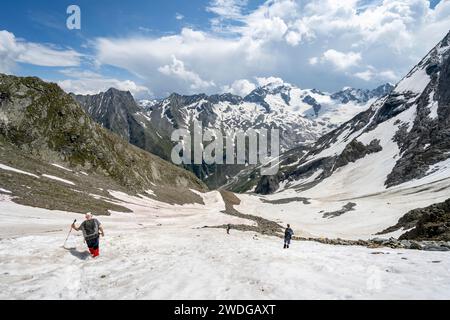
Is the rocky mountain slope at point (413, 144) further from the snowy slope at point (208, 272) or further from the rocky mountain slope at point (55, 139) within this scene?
the snowy slope at point (208, 272)

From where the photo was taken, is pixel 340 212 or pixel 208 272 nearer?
pixel 208 272

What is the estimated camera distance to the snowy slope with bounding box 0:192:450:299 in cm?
1408

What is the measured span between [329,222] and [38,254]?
6913cm

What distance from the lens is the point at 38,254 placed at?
1953 cm

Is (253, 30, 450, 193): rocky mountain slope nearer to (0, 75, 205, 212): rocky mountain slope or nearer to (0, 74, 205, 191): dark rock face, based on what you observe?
(0, 75, 205, 212): rocky mountain slope

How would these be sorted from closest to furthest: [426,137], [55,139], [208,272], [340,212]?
[208,272], [55,139], [340,212], [426,137]

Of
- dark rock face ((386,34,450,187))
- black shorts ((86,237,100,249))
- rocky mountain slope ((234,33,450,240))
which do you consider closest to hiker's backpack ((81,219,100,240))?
black shorts ((86,237,100,249))

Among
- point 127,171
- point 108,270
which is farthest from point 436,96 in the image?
point 108,270

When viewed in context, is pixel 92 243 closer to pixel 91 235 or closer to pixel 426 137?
pixel 91 235

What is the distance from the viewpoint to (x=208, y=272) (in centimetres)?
1764

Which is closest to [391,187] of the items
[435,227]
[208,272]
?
[435,227]

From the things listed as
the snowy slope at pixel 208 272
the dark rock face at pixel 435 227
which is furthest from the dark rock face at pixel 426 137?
the snowy slope at pixel 208 272

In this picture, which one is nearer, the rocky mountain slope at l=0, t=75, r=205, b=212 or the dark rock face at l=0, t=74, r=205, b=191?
the rocky mountain slope at l=0, t=75, r=205, b=212
